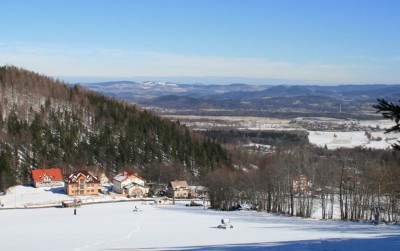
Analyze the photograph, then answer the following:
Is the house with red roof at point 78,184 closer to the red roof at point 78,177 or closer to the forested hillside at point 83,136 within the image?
the red roof at point 78,177

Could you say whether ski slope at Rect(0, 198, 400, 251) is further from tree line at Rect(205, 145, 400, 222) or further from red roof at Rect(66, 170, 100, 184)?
red roof at Rect(66, 170, 100, 184)

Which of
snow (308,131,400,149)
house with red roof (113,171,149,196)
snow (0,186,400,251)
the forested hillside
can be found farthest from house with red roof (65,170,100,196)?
snow (308,131,400,149)

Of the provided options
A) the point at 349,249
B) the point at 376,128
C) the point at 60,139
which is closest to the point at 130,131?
the point at 60,139

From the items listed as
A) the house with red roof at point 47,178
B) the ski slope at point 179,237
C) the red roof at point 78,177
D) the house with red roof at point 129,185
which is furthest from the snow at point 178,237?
the house with red roof at point 47,178

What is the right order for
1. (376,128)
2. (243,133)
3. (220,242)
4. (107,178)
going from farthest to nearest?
(376,128) < (243,133) < (107,178) < (220,242)

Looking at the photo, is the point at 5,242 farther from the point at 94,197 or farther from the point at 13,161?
the point at 13,161
